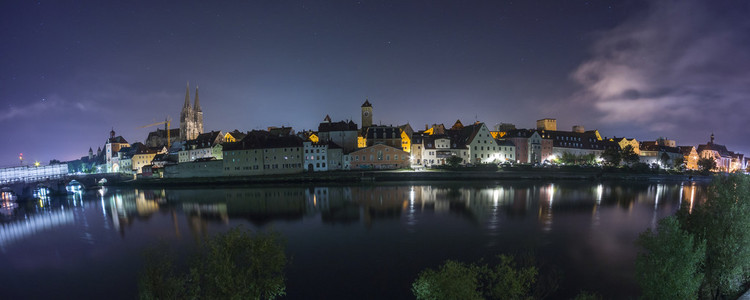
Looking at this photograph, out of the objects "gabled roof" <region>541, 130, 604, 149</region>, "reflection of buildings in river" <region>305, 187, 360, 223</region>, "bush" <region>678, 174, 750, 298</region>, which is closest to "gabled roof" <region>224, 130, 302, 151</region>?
"reflection of buildings in river" <region>305, 187, 360, 223</region>

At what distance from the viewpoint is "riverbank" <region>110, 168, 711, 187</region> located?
51.8 metres

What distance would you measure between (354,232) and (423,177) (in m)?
28.1

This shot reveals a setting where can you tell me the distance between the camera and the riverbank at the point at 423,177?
2037 inches

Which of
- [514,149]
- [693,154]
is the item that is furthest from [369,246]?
[693,154]

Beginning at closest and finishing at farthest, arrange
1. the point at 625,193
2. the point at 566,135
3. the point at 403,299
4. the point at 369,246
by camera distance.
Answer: the point at 403,299 < the point at 369,246 < the point at 625,193 < the point at 566,135

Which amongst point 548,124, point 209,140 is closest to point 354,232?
point 209,140

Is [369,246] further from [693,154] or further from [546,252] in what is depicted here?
[693,154]

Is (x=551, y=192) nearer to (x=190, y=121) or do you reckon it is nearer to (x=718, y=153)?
(x=718, y=153)

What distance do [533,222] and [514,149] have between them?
41.9 metres

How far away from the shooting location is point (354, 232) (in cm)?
2448

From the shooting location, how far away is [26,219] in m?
34.0

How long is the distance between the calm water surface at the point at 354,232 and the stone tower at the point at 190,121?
170 feet

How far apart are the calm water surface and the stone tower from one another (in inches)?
2046

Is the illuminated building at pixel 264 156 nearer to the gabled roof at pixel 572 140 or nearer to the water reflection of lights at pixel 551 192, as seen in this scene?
the water reflection of lights at pixel 551 192
